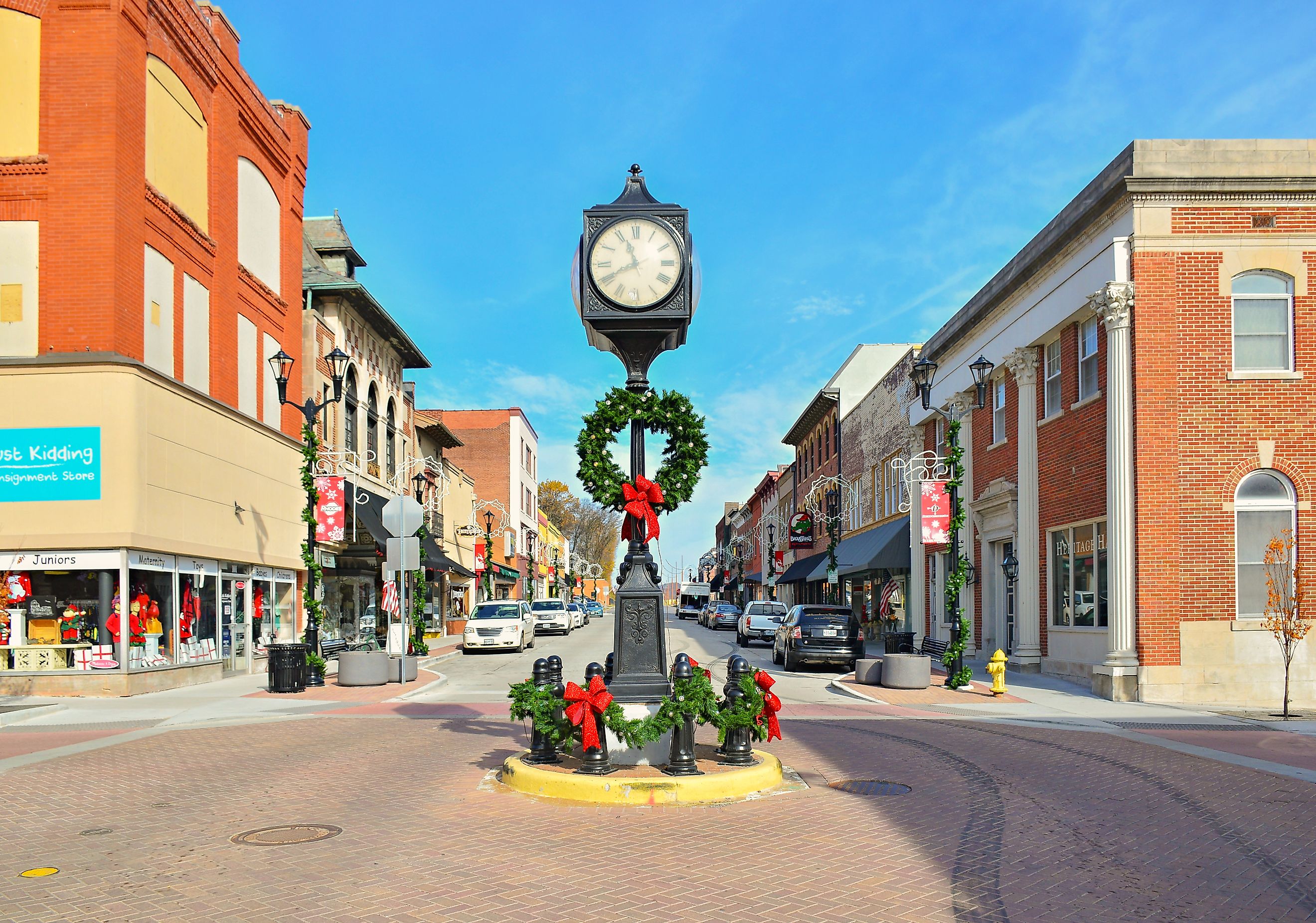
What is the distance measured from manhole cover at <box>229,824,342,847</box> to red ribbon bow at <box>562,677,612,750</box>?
79.4 inches

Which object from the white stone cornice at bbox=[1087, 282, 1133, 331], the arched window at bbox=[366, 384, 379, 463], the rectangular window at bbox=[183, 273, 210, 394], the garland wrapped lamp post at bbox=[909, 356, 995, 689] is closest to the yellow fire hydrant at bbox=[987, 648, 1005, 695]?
the garland wrapped lamp post at bbox=[909, 356, 995, 689]

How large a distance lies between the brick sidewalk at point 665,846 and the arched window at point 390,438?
2843cm

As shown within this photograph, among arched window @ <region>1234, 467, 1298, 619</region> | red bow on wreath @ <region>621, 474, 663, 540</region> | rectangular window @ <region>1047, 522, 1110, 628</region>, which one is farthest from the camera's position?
rectangular window @ <region>1047, 522, 1110, 628</region>

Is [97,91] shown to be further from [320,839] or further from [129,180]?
[320,839]

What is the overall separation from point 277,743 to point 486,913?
8.21 metres

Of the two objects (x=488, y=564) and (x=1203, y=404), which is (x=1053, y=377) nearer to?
(x=1203, y=404)

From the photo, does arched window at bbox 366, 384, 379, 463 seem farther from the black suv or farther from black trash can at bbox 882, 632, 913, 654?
black trash can at bbox 882, 632, 913, 654

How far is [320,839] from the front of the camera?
7.61 meters

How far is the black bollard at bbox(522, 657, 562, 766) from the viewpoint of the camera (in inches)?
374

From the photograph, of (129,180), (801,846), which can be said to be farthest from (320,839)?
(129,180)

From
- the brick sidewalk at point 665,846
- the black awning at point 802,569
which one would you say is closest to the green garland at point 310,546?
the brick sidewalk at point 665,846

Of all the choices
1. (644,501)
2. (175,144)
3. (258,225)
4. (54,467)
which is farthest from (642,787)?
(258,225)

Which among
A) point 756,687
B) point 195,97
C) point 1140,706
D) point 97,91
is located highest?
point 195,97

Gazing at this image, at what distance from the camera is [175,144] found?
2242 centimetres
